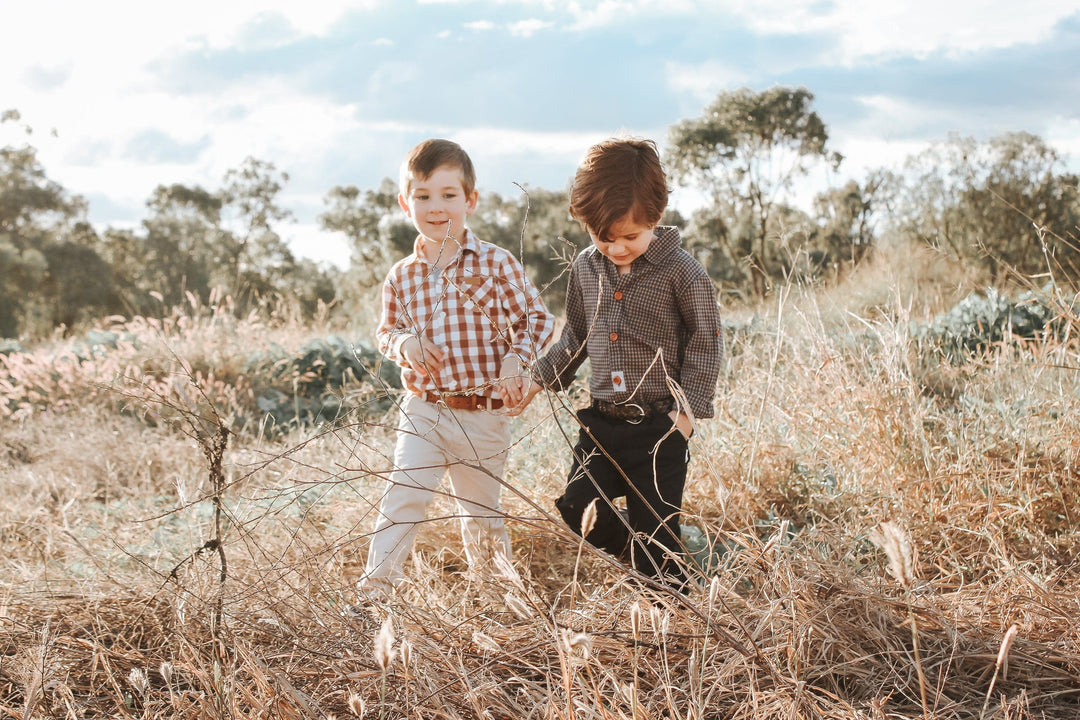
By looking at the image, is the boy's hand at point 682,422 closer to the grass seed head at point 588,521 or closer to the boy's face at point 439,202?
the boy's face at point 439,202

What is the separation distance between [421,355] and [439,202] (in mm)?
547

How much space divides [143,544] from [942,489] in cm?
309

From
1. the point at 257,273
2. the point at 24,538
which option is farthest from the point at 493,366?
the point at 257,273

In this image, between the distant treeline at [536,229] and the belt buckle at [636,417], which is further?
the distant treeline at [536,229]

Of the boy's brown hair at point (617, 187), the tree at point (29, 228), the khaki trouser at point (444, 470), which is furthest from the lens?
the tree at point (29, 228)

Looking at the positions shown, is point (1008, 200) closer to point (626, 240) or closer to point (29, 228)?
point (626, 240)

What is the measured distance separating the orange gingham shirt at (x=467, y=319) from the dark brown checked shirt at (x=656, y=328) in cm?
19

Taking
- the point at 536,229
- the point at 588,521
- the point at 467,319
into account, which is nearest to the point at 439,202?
the point at 467,319

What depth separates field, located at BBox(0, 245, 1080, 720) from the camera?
1747mm

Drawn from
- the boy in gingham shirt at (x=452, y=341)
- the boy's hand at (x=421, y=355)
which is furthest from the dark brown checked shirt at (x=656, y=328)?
the boy's hand at (x=421, y=355)

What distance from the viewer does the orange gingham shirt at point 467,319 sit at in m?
2.92

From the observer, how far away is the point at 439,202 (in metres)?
2.90

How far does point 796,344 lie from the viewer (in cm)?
410

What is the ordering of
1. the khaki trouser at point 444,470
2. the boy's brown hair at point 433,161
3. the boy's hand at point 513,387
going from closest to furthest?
the boy's hand at point 513,387
the khaki trouser at point 444,470
the boy's brown hair at point 433,161
